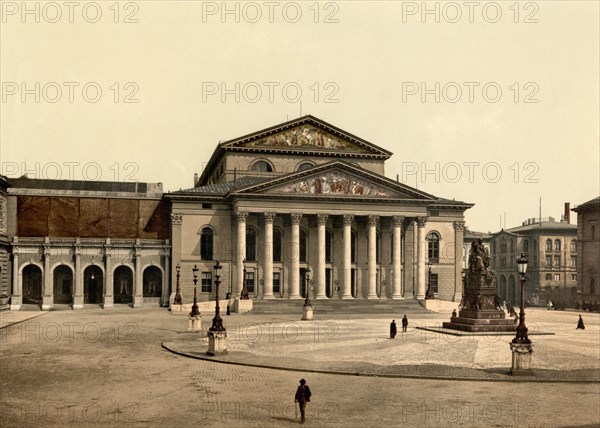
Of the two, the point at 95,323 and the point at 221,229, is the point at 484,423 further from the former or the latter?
the point at 221,229

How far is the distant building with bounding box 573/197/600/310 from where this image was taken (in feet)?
238

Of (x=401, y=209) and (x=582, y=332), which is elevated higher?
(x=401, y=209)

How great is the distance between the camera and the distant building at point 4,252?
57812 millimetres

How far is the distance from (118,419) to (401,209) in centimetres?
4979

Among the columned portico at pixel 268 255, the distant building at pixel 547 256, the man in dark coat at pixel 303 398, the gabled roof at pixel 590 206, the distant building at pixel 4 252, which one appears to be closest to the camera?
the man in dark coat at pixel 303 398

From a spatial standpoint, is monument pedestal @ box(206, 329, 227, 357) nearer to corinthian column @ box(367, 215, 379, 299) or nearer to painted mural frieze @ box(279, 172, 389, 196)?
painted mural frieze @ box(279, 172, 389, 196)

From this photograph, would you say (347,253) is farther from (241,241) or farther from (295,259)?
(241,241)

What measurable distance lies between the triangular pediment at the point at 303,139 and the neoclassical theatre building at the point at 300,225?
0.10 m

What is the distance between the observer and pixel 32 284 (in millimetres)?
62250

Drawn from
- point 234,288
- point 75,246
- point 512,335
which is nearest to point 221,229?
point 234,288

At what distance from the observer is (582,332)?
40.4m

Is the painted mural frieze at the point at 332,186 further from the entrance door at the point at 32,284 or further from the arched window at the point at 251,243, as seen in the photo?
the entrance door at the point at 32,284

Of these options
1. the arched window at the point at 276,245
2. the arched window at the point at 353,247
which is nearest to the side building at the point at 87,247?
the arched window at the point at 276,245

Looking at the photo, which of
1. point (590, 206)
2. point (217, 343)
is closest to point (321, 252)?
point (590, 206)
